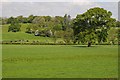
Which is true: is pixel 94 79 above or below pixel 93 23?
below

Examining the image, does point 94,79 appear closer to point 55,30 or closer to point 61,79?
point 61,79

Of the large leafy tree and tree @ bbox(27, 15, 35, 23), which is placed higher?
tree @ bbox(27, 15, 35, 23)

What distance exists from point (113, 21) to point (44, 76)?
60.3 m

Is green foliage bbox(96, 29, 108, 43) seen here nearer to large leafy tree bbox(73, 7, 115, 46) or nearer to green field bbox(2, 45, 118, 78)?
large leafy tree bbox(73, 7, 115, 46)

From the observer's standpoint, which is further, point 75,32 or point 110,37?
point 110,37

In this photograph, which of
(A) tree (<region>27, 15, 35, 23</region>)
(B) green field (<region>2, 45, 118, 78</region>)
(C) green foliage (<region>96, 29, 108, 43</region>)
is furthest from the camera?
(A) tree (<region>27, 15, 35, 23</region>)

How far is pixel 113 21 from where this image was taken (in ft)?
255

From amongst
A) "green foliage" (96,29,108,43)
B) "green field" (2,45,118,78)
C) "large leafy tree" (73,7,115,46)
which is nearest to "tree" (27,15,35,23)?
"large leafy tree" (73,7,115,46)

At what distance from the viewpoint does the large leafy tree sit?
77.9 metres

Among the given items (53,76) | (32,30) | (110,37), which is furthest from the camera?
(32,30)

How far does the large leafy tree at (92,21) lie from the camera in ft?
255

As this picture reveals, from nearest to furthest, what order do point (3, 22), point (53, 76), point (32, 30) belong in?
point (53, 76) < point (32, 30) < point (3, 22)

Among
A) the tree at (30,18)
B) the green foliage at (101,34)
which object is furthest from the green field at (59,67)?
the tree at (30,18)

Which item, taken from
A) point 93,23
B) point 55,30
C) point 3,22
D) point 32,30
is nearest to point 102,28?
point 93,23
